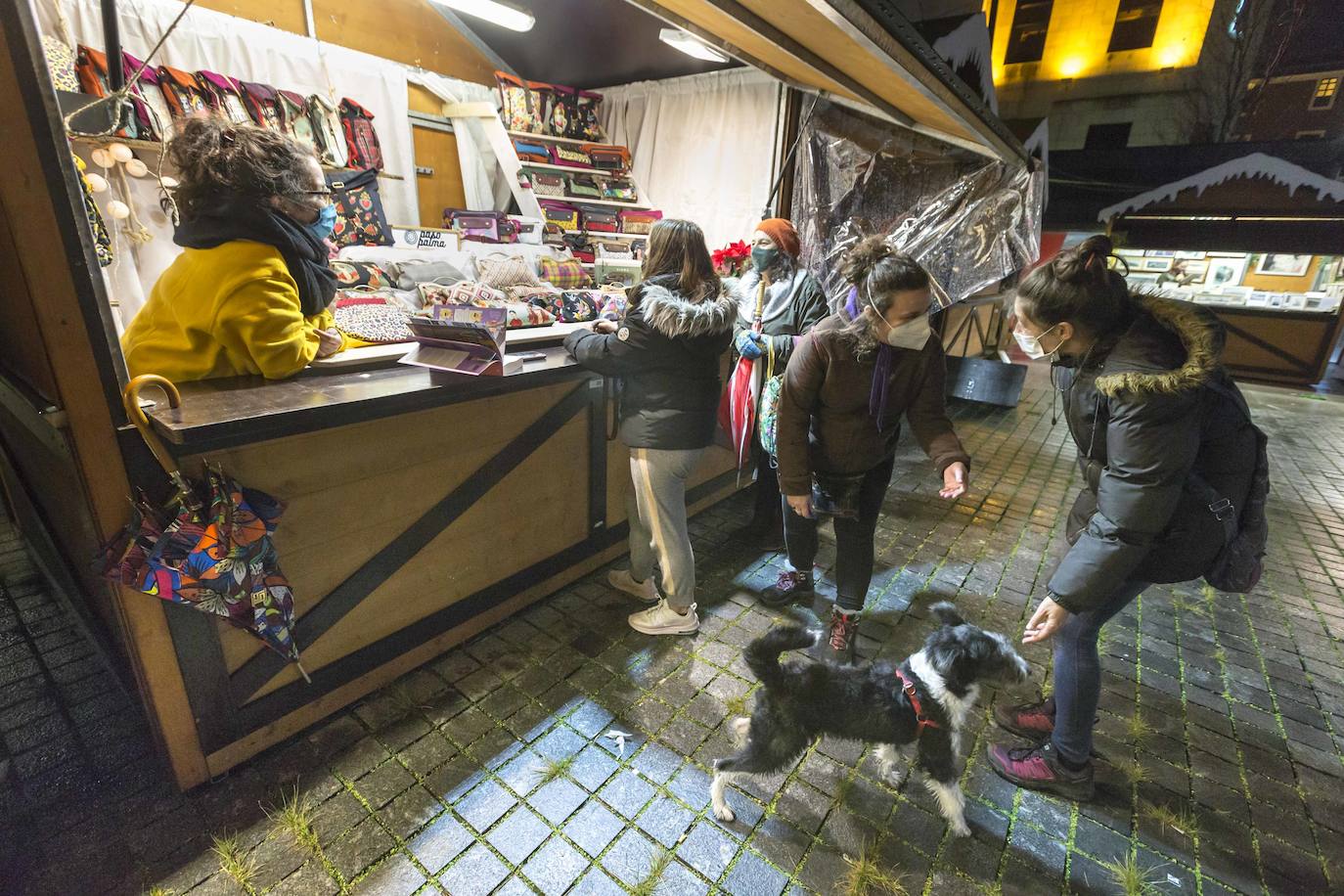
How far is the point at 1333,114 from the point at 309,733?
20813mm

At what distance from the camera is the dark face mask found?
128 inches

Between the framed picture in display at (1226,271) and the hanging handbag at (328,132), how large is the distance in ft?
50.7

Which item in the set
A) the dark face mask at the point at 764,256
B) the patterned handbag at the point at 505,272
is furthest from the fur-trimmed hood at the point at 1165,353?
the patterned handbag at the point at 505,272

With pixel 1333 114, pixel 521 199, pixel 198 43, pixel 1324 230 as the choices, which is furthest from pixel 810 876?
pixel 1333 114

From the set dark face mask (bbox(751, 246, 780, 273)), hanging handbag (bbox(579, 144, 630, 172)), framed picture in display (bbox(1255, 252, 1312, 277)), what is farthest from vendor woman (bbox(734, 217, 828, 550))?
framed picture in display (bbox(1255, 252, 1312, 277))

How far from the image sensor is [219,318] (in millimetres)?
1840

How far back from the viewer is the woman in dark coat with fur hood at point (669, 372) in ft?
7.72

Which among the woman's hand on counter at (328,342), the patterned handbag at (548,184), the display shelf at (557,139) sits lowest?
the woman's hand on counter at (328,342)

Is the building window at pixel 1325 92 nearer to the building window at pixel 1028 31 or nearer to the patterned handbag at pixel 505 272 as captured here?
the building window at pixel 1028 31

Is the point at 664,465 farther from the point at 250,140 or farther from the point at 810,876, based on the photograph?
the point at 250,140

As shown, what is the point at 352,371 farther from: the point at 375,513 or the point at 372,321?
the point at 375,513

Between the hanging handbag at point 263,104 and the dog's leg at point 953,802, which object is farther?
the hanging handbag at point 263,104

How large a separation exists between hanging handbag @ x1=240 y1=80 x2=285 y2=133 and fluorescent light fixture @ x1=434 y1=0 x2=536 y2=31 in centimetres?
133

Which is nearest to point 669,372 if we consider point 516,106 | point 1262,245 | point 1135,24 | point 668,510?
point 668,510
